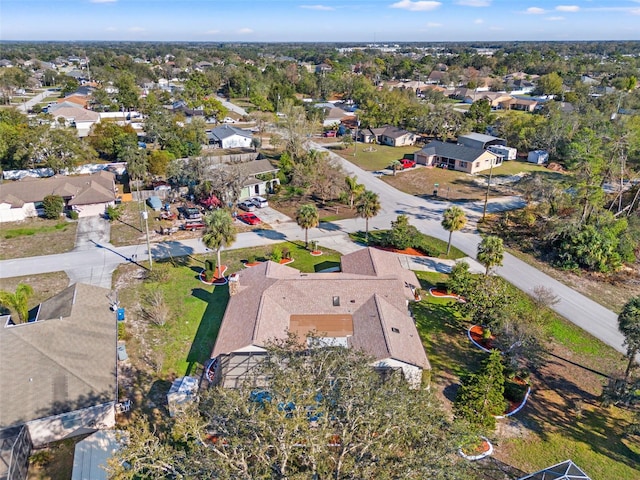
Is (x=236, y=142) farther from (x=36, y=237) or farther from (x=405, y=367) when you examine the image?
(x=405, y=367)

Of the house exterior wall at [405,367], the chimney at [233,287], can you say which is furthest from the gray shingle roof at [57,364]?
the house exterior wall at [405,367]

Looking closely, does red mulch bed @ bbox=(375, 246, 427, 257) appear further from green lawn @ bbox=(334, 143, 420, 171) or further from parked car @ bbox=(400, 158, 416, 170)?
green lawn @ bbox=(334, 143, 420, 171)

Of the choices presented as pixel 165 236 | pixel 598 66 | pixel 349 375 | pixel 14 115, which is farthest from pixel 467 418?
pixel 598 66

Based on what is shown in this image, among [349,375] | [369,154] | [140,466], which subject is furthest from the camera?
[369,154]

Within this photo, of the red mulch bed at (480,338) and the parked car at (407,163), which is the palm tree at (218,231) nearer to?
the red mulch bed at (480,338)

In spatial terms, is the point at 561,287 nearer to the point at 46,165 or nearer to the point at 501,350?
the point at 501,350

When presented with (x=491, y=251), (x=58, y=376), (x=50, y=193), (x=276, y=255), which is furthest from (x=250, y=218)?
(x=58, y=376)
